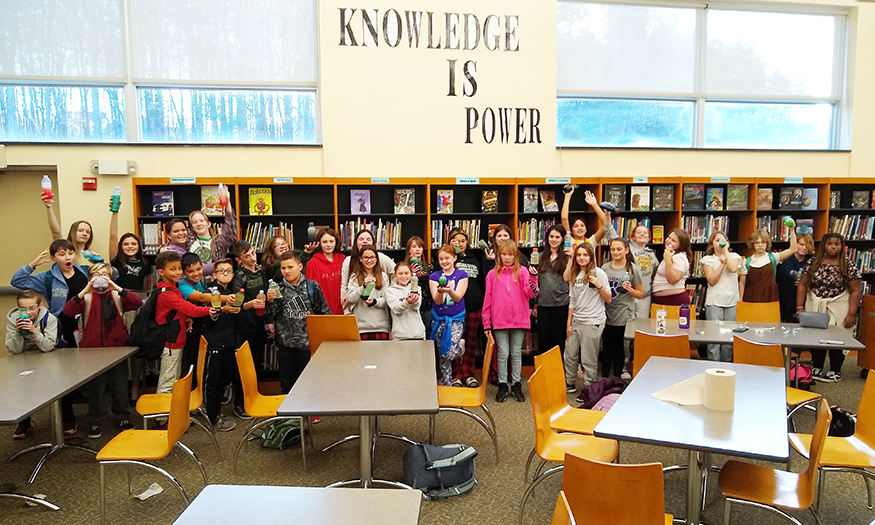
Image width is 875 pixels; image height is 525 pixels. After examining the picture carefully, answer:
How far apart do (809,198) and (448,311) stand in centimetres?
453

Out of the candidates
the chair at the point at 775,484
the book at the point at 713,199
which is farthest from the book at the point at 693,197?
the chair at the point at 775,484

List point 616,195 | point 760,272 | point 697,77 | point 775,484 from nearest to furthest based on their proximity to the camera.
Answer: point 775,484
point 760,272
point 616,195
point 697,77

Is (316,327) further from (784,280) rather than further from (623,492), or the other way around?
(784,280)

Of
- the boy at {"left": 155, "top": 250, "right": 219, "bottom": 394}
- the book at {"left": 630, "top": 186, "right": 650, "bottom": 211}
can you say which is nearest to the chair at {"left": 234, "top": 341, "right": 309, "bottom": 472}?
the boy at {"left": 155, "top": 250, "right": 219, "bottom": 394}

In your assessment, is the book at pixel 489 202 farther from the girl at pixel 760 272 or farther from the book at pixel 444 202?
the girl at pixel 760 272

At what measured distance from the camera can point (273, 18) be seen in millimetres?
6020

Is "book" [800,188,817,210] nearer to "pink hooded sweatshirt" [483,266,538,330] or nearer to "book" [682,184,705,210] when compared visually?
"book" [682,184,705,210]

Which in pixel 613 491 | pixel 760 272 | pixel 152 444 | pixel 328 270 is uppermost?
pixel 328 270

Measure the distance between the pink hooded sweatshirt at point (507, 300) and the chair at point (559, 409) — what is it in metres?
1.49

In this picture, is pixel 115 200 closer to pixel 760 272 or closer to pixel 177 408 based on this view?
pixel 177 408

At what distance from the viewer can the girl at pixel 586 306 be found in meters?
5.00

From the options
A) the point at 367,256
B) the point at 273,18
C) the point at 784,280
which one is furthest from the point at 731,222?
the point at 273,18

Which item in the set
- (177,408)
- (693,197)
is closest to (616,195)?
(693,197)

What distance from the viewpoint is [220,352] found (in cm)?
447
